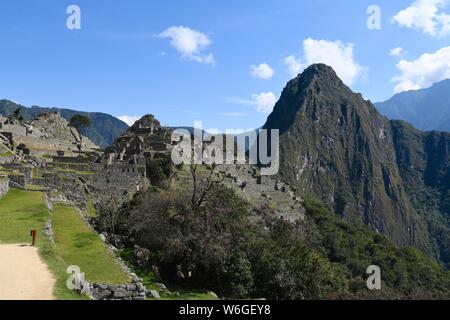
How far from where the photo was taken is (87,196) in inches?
1321

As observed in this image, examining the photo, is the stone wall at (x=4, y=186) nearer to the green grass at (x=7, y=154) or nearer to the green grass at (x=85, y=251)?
the green grass at (x=85, y=251)

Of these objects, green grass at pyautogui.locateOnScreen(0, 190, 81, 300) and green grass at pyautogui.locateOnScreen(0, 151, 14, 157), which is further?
green grass at pyautogui.locateOnScreen(0, 151, 14, 157)

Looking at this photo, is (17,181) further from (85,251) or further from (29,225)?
(85,251)

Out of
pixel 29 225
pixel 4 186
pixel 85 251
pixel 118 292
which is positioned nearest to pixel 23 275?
pixel 118 292

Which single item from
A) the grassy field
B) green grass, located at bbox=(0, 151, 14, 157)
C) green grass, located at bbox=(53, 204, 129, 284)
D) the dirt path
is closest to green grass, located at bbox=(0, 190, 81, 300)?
the grassy field

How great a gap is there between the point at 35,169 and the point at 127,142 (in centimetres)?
2570

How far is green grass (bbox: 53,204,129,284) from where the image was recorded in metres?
13.9

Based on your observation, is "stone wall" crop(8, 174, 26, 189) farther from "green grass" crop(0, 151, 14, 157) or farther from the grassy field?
"green grass" crop(0, 151, 14, 157)

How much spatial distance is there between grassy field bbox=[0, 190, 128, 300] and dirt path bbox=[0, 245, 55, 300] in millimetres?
260

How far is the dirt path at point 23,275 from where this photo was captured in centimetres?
1045

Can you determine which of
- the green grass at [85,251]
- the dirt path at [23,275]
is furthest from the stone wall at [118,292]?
the dirt path at [23,275]

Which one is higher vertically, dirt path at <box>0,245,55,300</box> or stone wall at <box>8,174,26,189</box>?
stone wall at <box>8,174,26,189</box>

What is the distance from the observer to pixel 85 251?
54.8ft
